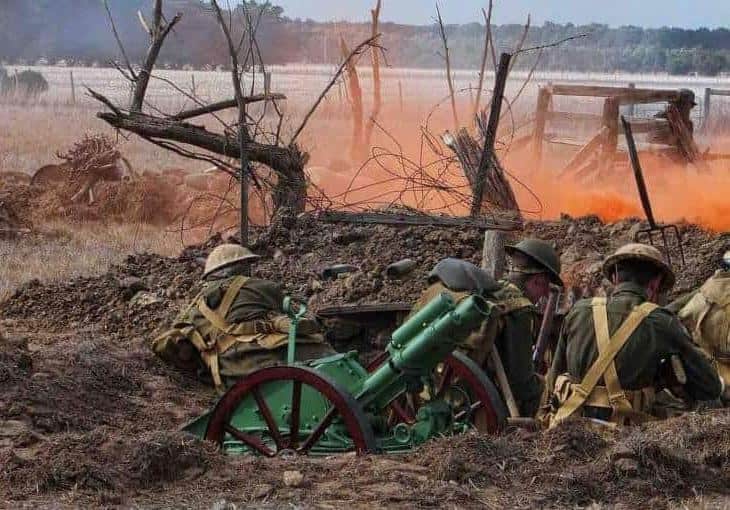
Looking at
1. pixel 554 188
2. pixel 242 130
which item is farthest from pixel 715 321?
pixel 554 188

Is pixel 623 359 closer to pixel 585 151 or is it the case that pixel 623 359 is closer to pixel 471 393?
pixel 471 393

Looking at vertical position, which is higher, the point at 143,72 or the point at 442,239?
the point at 143,72

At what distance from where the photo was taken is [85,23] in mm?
63750

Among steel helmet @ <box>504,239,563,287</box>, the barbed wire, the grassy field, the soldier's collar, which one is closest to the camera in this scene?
the soldier's collar

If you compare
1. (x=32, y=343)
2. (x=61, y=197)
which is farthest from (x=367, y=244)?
(x=61, y=197)

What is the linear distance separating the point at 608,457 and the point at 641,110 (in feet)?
93.9

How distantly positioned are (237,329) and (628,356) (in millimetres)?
2827

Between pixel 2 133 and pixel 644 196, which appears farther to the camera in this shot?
pixel 2 133

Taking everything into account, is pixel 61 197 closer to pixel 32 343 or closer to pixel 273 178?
pixel 273 178

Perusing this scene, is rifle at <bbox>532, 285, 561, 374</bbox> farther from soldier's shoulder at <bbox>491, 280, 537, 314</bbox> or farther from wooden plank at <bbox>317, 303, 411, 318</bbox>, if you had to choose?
wooden plank at <bbox>317, 303, 411, 318</bbox>

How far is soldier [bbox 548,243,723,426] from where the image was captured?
6.45m

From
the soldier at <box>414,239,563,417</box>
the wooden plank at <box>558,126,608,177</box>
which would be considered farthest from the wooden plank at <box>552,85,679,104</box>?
the soldier at <box>414,239,563,417</box>

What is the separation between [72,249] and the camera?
1600 centimetres

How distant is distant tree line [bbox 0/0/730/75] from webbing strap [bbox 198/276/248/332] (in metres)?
38.4
